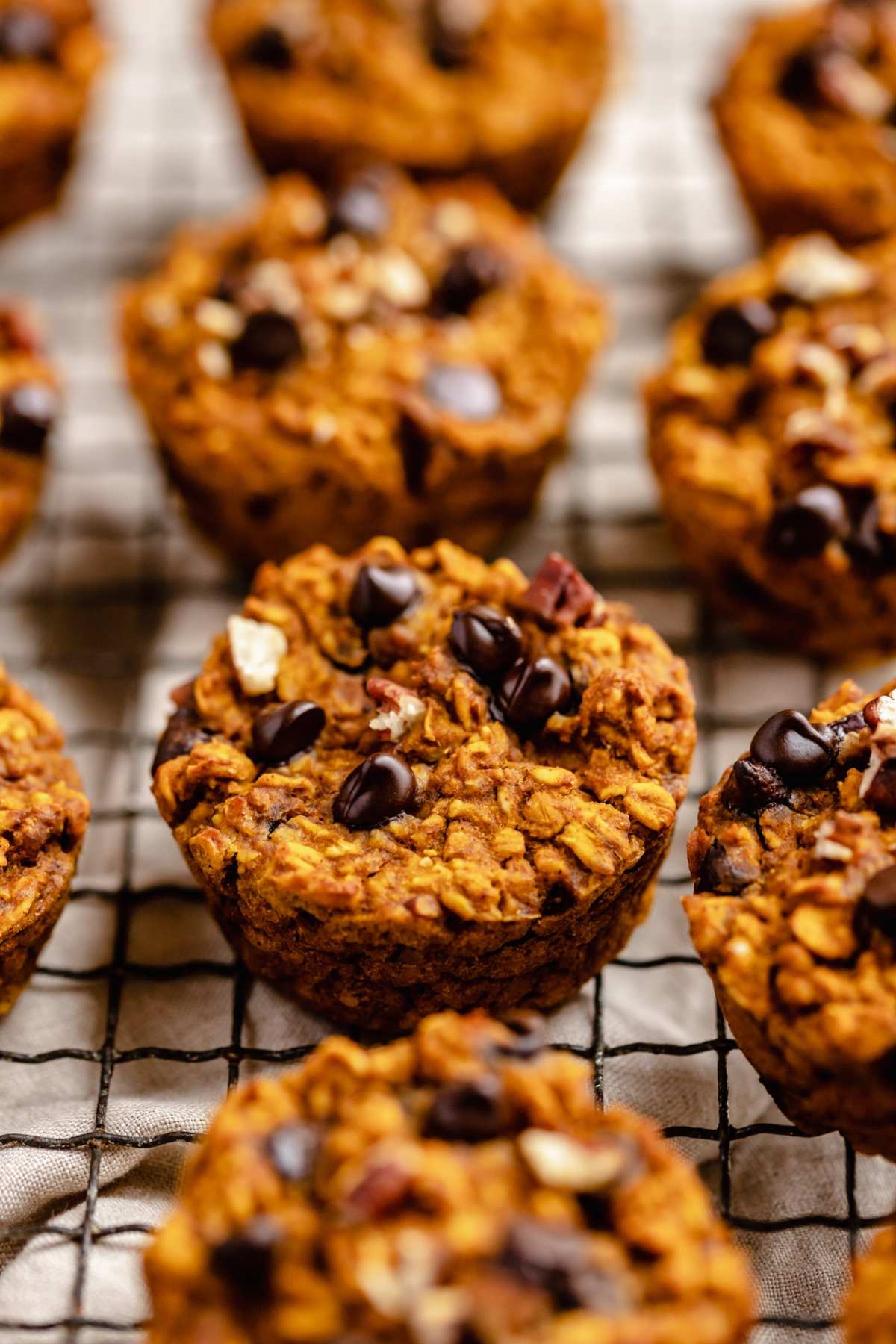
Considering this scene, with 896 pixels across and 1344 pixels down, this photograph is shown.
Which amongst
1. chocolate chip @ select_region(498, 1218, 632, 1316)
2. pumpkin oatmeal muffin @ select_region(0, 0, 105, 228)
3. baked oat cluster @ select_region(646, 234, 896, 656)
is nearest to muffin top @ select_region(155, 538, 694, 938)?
baked oat cluster @ select_region(646, 234, 896, 656)

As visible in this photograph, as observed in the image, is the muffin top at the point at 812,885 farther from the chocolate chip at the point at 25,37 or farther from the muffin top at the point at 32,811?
the chocolate chip at the point at 25,37

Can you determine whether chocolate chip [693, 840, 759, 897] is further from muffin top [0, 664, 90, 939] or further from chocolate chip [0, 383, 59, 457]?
chocolate chip [0, 383, 59, 457]

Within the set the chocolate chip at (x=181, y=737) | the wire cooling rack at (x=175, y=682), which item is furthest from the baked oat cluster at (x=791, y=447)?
the chocolate chip at (x=181, y=737)

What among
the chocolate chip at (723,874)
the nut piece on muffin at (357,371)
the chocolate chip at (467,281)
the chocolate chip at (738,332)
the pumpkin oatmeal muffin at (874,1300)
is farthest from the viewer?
the chocolate chip at (467,281)

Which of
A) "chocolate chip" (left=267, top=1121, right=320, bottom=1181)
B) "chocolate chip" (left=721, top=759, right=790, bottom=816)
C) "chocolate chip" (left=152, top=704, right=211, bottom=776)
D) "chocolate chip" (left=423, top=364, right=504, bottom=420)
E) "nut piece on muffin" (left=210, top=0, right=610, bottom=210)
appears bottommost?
"chocolate chip" (left=152, top=704, right=211, bottom=776)

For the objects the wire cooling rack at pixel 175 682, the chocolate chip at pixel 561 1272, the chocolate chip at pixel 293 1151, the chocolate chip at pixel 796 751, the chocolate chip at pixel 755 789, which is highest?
the chocolate chip at pixel 796 751

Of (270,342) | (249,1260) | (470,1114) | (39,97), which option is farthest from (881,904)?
(39,97)
